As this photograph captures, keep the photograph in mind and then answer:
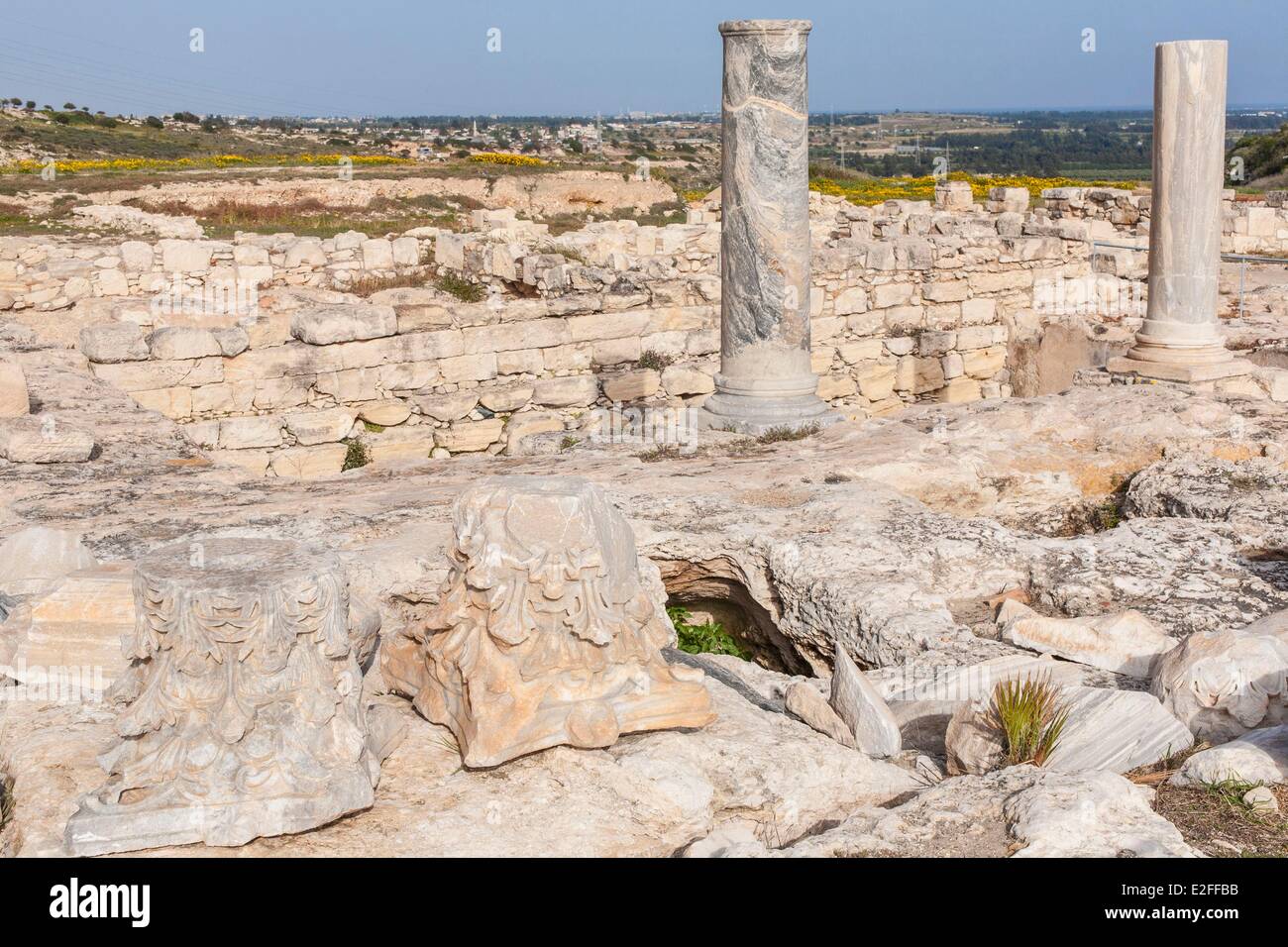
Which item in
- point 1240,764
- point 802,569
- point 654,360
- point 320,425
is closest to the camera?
point 1240,764

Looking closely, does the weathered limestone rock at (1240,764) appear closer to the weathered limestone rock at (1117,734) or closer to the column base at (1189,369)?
the weathered limestone rock at (1117,734)

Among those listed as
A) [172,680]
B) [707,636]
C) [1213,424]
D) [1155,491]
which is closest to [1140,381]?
[1213,424]

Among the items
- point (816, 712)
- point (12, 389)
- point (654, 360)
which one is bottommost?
point (816, 712)

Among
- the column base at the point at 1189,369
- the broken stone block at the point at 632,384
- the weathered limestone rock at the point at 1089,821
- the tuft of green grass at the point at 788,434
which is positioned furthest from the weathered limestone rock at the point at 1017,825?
the broken stone block at the point at 632,384

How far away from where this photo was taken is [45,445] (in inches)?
285

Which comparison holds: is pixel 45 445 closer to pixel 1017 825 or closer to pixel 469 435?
pixel 469 435

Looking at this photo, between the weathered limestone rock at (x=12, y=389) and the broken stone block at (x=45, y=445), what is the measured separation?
1.26ft

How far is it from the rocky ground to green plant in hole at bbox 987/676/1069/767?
249 millimetres

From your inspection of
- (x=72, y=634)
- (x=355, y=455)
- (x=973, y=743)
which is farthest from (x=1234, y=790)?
(x=355, y=455)

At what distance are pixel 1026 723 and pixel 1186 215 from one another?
24.0 ft

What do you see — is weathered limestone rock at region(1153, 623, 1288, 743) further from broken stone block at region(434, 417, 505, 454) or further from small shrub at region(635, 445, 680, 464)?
broken stone block at region(434, 417, 505, 454)

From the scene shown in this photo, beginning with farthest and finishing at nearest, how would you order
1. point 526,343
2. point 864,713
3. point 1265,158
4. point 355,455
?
1. point 1265,158
2. point 526,343
3. point 355,455
4. point 864,713
